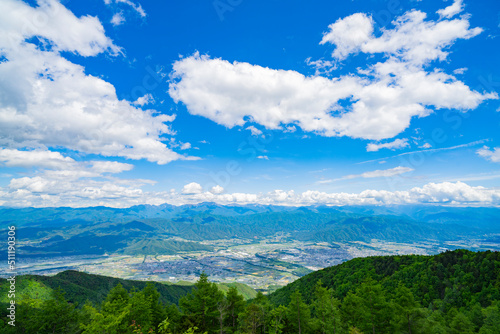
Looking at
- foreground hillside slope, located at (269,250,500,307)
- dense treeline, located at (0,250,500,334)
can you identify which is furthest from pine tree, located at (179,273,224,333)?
foreground hillside slope, located at (269,250,500,307)

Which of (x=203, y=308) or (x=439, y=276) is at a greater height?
(x=203, y=308)

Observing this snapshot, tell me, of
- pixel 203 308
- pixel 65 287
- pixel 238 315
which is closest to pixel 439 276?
pixel 238 315

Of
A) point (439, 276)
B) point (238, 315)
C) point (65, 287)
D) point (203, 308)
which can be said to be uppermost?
point (203, 308)

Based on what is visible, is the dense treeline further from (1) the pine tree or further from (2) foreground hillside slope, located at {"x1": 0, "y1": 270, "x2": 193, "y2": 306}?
(2) foreground hillside slope, located at {"x1": 0, "y1": 270, "x2": 193, "y2": 306}

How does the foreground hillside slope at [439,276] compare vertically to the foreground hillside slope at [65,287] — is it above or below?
above

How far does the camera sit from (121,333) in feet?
110

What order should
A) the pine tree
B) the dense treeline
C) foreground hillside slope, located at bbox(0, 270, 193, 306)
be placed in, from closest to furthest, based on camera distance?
the dense treeline → the pine tree → foreground hillside slope, located at bbox(0, 270, 193, 306)

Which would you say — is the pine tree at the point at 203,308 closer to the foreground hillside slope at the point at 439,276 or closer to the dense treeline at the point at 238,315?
the dense treeline at the point at 238,315

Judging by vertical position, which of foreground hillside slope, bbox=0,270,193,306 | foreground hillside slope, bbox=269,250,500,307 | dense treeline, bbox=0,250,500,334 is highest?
dense treeline, bbox=0,250,500,334

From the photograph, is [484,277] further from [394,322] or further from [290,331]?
[290,331]

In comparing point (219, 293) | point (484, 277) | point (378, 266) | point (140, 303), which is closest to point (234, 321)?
point (219, 293)

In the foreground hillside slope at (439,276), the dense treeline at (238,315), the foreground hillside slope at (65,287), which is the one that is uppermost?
the dense treeline at (238,315)

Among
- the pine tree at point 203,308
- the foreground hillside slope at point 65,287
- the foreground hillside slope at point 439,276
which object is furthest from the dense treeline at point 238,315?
the foreground hillside slope at point 65,287

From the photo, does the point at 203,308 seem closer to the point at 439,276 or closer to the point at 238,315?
the point at 238,315
